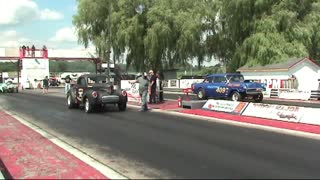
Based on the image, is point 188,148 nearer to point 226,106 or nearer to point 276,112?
point 276,112

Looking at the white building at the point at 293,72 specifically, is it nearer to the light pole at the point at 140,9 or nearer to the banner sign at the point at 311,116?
the light pole at the point at 140,9

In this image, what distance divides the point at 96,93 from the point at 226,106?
575 cm

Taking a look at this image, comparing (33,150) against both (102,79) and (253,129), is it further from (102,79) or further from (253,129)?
(102,79)

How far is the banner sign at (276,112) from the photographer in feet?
56.3

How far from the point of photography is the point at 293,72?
41812mm

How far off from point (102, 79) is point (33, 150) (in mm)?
12081

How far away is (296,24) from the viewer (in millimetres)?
44625

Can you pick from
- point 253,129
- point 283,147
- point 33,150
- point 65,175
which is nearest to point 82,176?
point 65,175

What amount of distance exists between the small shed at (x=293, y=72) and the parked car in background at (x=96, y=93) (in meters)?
19.9

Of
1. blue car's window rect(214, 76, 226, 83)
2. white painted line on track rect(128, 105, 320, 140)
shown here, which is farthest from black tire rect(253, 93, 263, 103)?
white painted line on track rect(128, 105, 320, 140)

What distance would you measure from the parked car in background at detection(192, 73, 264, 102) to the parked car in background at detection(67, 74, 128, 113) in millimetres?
8401

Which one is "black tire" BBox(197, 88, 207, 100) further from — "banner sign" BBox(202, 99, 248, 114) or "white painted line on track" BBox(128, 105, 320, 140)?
"white painted line on track" BBox(128, 105, 320, 140)

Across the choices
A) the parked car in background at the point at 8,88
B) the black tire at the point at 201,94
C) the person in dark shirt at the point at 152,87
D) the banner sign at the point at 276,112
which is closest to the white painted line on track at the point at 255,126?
the banner sign at the point at 276,112

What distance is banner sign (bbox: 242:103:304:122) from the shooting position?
17.2 metres
